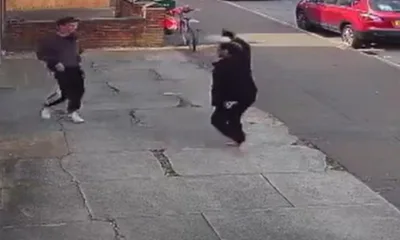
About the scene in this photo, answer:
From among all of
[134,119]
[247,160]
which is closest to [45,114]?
[134,119]

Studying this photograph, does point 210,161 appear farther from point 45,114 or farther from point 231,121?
point 45,114

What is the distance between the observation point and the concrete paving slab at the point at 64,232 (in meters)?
7.54

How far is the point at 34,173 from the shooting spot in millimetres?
9609

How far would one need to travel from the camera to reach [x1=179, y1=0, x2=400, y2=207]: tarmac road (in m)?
10.7

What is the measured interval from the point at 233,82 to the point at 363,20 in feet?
36.5

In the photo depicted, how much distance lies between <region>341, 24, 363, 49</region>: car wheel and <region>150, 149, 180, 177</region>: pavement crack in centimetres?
1164

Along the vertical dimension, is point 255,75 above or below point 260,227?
below

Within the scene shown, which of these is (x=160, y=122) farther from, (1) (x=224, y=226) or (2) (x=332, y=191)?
(1) (x=224, y=226)

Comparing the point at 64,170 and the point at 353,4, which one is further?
the point at 353,4

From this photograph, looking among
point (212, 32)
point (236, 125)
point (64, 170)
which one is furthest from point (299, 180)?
point (212, 32)

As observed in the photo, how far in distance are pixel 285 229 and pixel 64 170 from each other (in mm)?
2943

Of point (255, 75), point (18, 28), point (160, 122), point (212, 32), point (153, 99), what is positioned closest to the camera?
point (160, 122)

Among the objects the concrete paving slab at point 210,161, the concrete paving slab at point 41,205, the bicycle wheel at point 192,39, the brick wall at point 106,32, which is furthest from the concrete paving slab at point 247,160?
the brick wall at point 106,32

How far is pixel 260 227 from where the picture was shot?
7898mm
